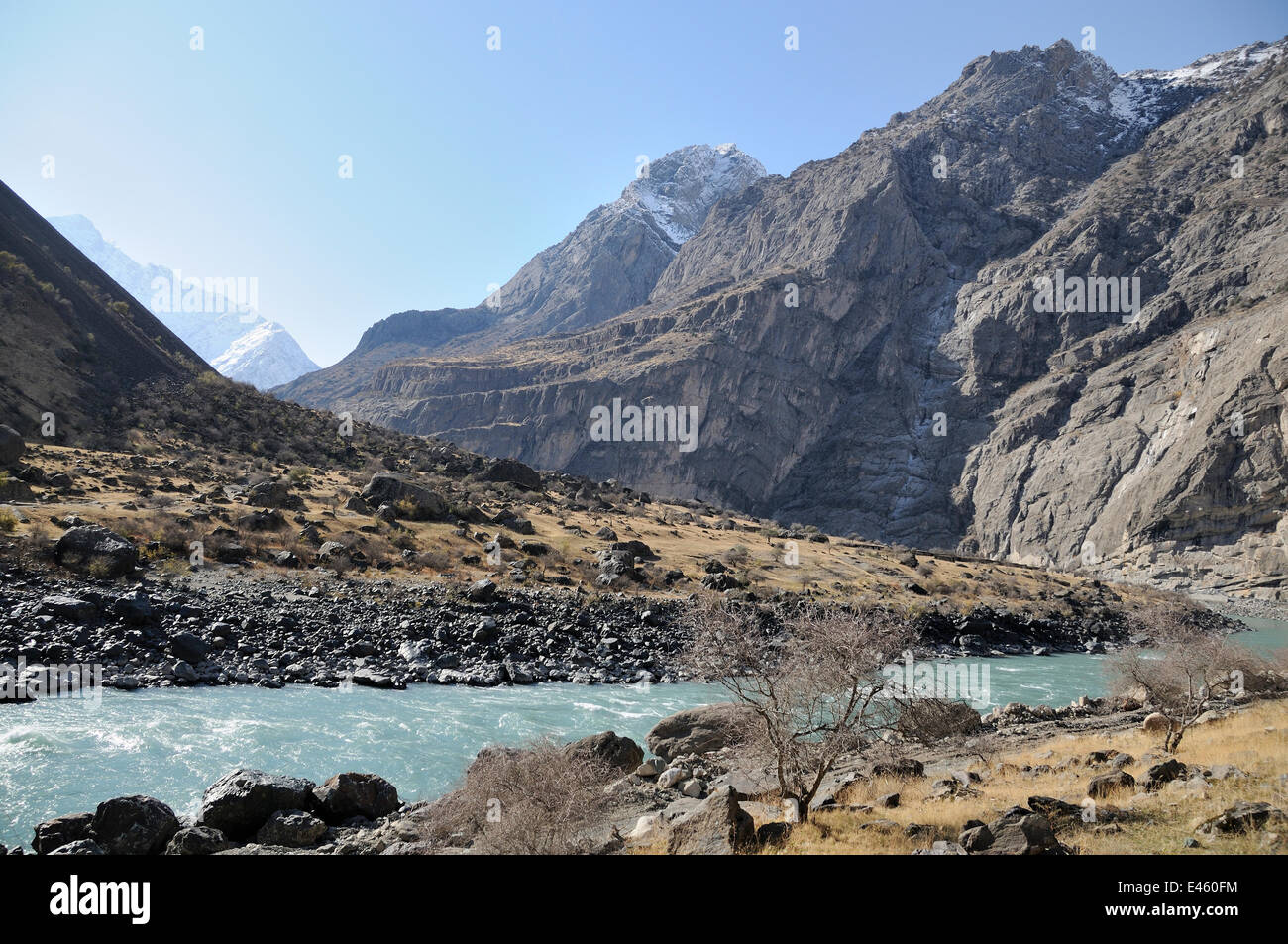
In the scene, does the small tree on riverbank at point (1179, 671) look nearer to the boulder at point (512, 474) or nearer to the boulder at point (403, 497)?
the boulder at point (403, 497)

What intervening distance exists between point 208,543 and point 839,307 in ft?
415

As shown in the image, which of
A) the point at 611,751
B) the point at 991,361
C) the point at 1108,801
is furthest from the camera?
the point at 991,361

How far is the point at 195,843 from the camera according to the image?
29.2 feet

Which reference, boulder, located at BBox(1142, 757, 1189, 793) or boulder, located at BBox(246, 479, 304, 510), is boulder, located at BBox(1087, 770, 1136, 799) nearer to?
boulder, located at BBox(1142, 757, 1189, 793)

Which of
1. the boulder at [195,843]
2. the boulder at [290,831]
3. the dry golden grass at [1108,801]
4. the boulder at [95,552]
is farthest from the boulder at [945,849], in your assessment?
the boulder at [95,552]

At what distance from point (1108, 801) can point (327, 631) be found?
21200 millimetres

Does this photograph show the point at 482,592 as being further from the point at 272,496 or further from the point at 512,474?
the point at 512,474

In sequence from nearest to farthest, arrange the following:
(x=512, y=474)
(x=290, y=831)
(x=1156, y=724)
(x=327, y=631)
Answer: (x=290, y=831)
(x=1156, y=724)
(x=327, y=631)
(x=512, y=474)

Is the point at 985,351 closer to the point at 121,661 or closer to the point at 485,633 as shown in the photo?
the point at 485,633

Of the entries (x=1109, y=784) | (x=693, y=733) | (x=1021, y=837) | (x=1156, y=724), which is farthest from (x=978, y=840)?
(x=1156, y=724)

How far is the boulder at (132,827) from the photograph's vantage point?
8.76 metres

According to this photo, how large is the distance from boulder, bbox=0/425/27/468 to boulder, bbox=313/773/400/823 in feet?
106

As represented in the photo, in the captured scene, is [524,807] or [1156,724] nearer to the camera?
[524,807]

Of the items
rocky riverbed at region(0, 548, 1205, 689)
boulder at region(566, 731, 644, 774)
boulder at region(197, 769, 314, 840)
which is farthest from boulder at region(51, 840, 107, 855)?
rocky riverbed at region(0, 548, 1205, 689)
